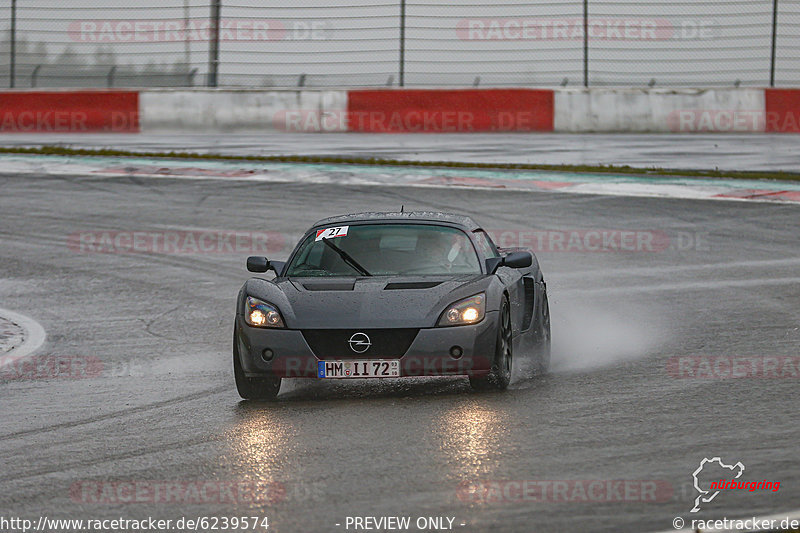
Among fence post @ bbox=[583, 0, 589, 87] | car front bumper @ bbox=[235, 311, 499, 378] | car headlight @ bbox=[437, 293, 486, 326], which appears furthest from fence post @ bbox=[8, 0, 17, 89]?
car headlight @ bbox=[437, 293, 486, 326]

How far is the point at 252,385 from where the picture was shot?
8.41 meters

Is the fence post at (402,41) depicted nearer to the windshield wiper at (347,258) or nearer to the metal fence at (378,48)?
the metal fence at (378,48)

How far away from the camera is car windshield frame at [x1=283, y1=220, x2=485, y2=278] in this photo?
9086mm

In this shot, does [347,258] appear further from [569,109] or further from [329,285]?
[569,109]

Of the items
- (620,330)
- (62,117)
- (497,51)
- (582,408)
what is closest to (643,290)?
(620,330)

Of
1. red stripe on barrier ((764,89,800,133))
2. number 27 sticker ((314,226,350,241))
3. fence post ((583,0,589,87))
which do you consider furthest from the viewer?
fence post ((583,0,589,87))

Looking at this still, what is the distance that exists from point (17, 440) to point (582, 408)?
10.5 feet

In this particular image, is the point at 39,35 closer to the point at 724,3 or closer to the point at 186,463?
the point at 724,3

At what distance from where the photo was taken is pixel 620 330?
1088 cm

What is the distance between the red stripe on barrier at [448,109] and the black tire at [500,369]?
54.3 feet

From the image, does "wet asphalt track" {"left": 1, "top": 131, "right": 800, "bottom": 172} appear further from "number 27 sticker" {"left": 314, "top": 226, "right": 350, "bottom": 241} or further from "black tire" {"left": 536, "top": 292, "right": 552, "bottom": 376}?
"number 27 sticker" {"left": 314, "top": 226, "right": 350, "bottom": 241}

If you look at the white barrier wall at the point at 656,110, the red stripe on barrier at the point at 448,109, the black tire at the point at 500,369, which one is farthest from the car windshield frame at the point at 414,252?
the white barrier wall at the point at 656,110

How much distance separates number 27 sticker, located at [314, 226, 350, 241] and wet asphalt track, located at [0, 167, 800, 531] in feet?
3.51

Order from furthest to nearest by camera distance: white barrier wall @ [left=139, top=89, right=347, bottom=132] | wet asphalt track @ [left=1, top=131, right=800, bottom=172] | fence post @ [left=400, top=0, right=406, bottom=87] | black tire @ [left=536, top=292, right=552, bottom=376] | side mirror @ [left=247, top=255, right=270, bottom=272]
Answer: white barrier wall @ [left=139, top=89, right=347, bottom=132]
fence post @ [left=400, top=0, right=406, bottom=87]
wet asphalt track @ [left=1, top=131, right=800, bottom=172]
black tire @ [left=536, top=292, right=552, bottom=376]
side mirror @ [left=247, top=255, right=270, bottom=272]
